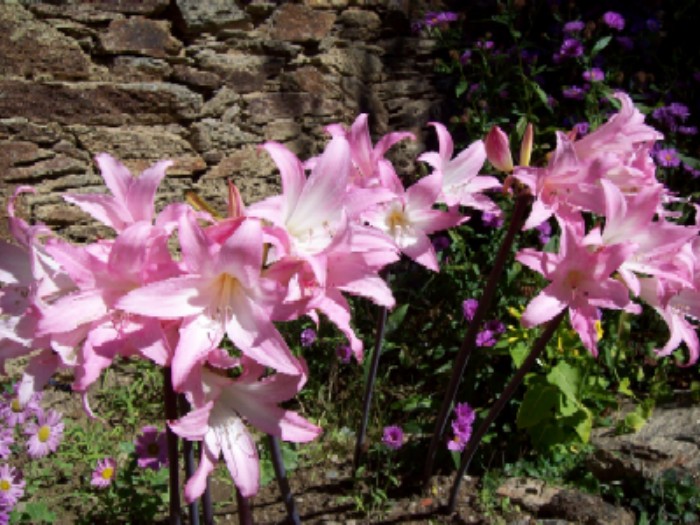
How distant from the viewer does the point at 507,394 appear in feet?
6.13

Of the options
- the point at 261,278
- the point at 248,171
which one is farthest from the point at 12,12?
the point at 261,278

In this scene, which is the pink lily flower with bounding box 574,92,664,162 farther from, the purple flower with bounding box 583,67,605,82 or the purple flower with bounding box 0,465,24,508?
the purple flower with bounding box 583,67,605,82

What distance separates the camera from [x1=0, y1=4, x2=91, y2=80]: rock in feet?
9.16

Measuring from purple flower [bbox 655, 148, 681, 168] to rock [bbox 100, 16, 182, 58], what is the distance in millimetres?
2234

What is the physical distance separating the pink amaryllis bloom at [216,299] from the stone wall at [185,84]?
213cm

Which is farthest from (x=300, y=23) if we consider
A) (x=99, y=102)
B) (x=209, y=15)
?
(x=99, y=102)

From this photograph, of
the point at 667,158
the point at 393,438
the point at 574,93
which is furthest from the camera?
the point at 574,93

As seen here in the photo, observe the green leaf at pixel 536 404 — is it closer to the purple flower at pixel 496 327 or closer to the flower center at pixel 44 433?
the purple flower at pixel 496 327

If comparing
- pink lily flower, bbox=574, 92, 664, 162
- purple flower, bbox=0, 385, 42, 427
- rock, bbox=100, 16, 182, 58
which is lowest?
purple flower, bbox=0, 385, 42, 427

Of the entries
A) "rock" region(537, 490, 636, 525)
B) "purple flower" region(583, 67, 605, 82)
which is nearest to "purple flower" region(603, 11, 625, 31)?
"purple flower" region(583, 67, 605, 82)

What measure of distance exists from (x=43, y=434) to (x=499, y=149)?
1871 mm

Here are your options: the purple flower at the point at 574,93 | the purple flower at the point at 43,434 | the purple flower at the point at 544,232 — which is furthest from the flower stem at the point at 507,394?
the purple flower at the point at 574,93

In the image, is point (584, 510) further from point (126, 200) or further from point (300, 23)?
point (300, 23)

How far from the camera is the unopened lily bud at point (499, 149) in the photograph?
1481 millimetres
